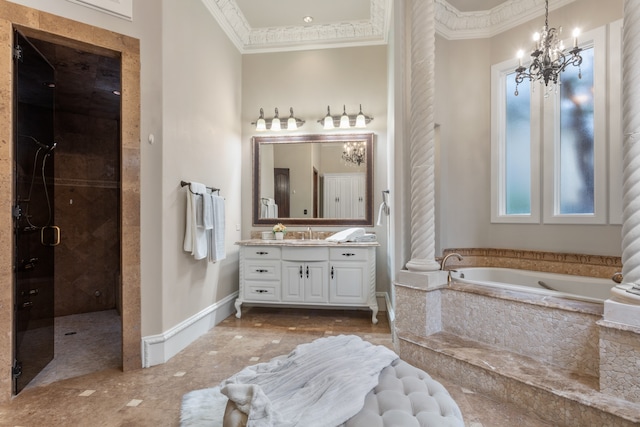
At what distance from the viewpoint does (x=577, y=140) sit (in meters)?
2.98

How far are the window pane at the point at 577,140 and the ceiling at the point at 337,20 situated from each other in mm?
779

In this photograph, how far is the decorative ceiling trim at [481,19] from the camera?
3.28 m

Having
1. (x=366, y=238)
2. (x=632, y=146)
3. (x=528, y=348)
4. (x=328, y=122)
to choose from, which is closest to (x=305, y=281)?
(x=366, y=238)

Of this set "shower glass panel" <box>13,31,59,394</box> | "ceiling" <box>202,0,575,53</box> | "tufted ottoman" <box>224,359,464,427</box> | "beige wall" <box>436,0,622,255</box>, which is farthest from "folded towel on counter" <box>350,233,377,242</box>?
"shower glass panel" <box>13,31,59,394</box>

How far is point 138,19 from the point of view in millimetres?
2346

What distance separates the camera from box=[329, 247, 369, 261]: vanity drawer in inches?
134

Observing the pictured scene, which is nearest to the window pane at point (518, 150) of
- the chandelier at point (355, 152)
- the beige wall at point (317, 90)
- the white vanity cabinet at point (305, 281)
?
the beige wall at point (317, 90)

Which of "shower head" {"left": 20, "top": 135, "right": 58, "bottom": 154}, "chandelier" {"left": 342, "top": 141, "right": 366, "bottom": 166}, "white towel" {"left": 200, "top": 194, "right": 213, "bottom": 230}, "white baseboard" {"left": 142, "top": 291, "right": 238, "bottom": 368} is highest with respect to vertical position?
"chandelier" {"left": 342, "top": 141, "right": 366, "bottom": 166}

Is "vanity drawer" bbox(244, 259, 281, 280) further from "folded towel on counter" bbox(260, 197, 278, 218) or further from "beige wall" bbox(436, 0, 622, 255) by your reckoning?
"beige wall" bbox(436, 0, 622, 255)

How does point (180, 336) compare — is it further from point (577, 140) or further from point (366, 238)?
point (577, 140)

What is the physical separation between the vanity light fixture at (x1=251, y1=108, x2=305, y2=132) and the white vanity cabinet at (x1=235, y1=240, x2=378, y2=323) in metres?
1.56

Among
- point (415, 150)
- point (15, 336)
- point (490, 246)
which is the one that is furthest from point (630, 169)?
point (15, 336)

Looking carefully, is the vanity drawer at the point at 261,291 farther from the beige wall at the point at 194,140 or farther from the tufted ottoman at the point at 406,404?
the tufted ottoman at the point at 406,404

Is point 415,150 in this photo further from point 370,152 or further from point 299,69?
point 299,69
